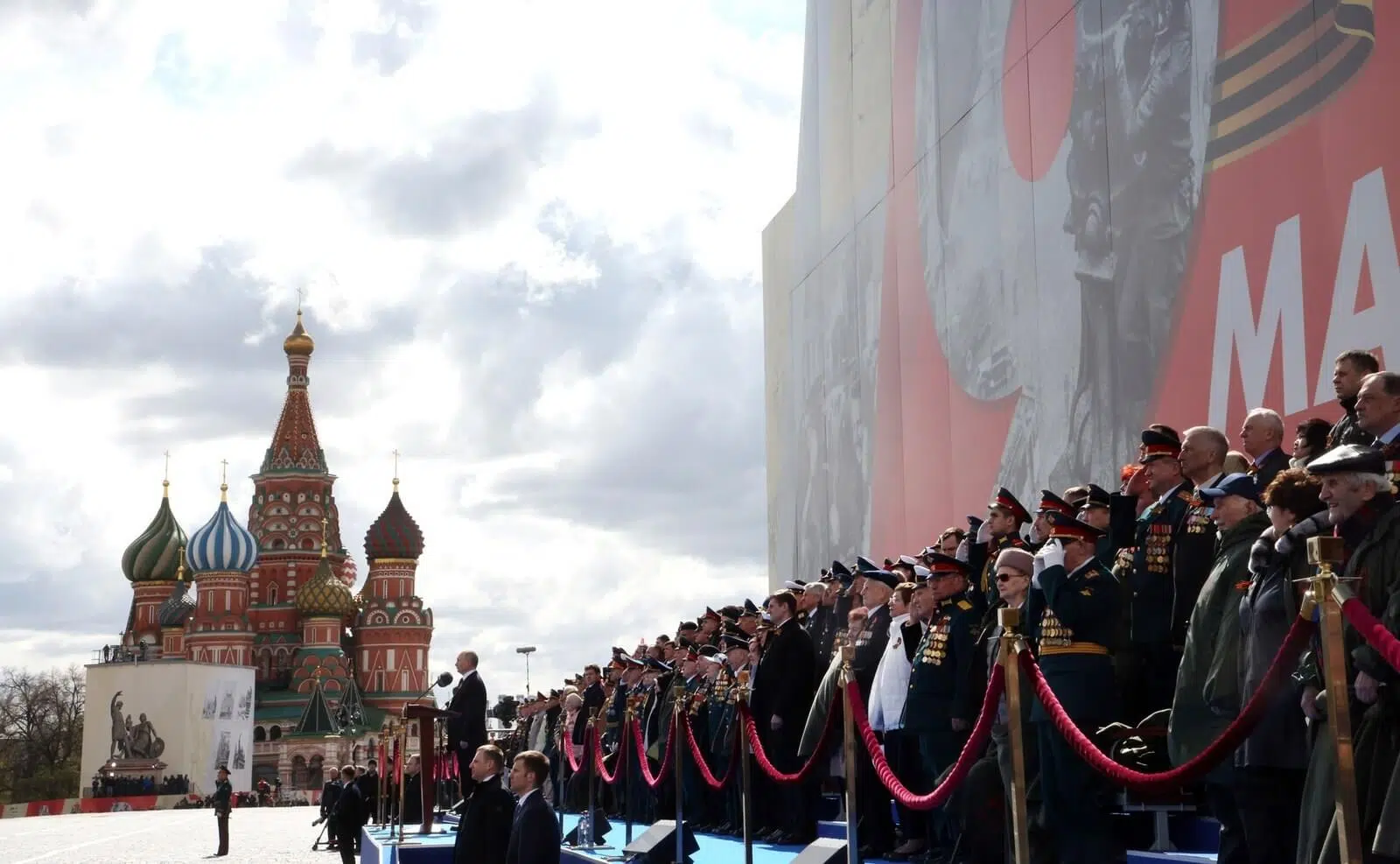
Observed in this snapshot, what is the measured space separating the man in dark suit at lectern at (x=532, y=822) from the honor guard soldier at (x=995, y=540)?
2.35 meters

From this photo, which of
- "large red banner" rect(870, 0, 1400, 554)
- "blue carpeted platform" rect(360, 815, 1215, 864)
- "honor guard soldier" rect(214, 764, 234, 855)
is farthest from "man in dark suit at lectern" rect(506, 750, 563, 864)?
"honor guard soldier" rect(214, 764, 234, 855)

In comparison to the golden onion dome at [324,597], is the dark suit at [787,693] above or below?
below

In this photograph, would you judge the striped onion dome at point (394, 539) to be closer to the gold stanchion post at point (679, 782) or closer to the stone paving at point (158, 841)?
the stone paving at point (158, 841)

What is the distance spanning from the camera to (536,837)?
7797 mm

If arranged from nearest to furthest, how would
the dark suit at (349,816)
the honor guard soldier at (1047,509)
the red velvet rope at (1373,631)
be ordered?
the red velvet rope at (1373,631), the honor guard soldier at (1047,509), the dark suit at (349,816)

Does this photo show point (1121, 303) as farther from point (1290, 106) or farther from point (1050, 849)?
point (1050, 849)

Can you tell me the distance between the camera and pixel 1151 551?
6.64 m

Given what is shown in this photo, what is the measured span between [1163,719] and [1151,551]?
88 centimetres

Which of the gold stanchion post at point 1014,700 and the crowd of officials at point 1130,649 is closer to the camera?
the crowd of officials at point 1130,649

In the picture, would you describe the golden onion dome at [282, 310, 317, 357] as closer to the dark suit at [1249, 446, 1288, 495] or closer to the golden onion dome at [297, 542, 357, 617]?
the golden onion dome at [297, 542, 357, 617]

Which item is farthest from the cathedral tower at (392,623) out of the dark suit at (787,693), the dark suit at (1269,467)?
the dark suit at (1269,467)

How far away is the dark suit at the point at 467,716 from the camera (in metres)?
12.0

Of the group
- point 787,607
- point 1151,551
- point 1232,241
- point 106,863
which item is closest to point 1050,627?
point 1151,551

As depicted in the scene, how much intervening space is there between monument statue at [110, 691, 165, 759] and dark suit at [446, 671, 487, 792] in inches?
2196
